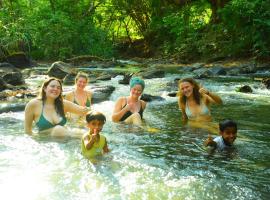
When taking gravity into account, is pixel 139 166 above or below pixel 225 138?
below

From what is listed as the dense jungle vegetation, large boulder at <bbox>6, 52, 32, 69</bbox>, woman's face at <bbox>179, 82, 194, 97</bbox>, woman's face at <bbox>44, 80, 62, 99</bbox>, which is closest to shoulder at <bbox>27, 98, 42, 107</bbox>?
woman's face at <bbox>44, 80, 62, 99</bbox>

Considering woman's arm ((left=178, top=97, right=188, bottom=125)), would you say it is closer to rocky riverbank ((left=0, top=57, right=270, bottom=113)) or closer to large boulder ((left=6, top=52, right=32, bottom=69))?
rocky riverbank ((left=0, top=57, right=270, bottom=113))

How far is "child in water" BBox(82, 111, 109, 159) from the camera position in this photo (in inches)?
206

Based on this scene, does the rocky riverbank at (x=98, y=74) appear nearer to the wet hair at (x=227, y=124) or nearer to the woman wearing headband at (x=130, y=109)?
the woman wearing headband at (x=130, y=109)

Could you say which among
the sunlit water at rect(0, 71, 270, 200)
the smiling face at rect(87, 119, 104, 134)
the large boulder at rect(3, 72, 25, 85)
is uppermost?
the smiling face at rect(87, 119, 104, 134)

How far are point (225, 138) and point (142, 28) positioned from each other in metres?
33.2

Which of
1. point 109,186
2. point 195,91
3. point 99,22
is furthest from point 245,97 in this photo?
point 99,22

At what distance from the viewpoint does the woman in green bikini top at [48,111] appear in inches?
269

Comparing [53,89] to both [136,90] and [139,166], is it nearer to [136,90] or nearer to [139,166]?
[136,90]

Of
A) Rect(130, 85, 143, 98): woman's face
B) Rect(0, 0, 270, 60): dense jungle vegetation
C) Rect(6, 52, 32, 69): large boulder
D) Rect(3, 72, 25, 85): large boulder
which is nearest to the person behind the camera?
Rect(130, 85, 143, 98): woman's face

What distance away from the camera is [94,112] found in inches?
209

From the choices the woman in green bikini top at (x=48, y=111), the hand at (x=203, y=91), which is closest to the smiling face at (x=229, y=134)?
the hand at (x=203, y=91)

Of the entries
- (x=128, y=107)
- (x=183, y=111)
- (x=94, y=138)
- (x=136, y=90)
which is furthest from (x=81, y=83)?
(x=94, y=138)

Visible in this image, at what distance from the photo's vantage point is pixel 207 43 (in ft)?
88.5
